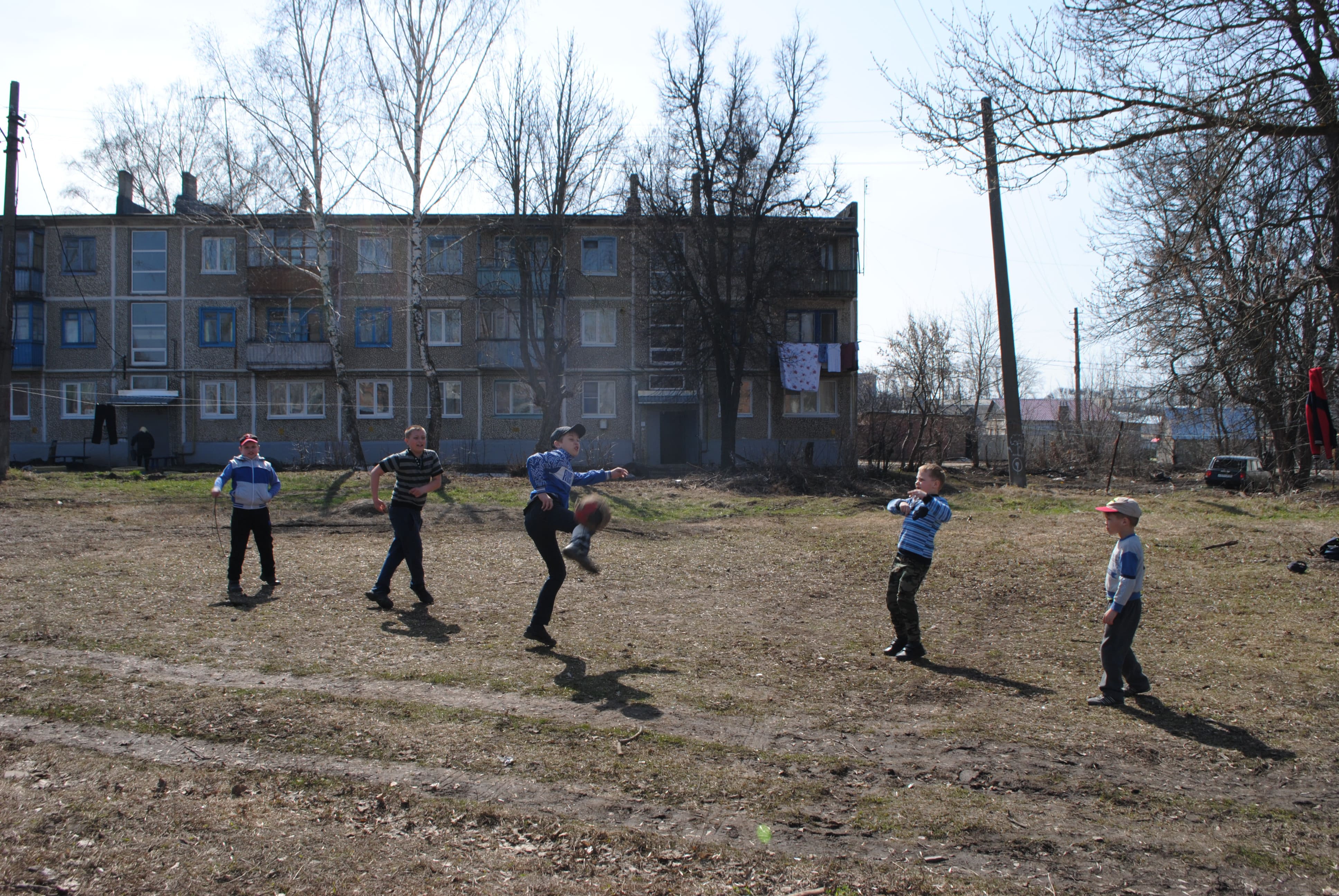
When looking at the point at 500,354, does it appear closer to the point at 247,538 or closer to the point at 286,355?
the point at 286,355

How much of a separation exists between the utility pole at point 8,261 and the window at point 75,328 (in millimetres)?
14985

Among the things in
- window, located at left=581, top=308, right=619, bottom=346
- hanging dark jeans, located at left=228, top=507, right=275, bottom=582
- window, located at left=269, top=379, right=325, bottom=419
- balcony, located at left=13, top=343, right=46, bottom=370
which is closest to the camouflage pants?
hanging dark jeans, located at left=228, top=507, right=275, bottom=582

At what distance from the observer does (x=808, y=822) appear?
3.99m

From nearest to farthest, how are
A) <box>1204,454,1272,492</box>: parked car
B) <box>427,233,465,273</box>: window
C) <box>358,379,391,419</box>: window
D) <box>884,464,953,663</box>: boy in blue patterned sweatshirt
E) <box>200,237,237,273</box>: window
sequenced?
<box>884,464,953,663</box>: boy in blue patterned sweatshirt < <box>1204,454,1272,492</box>: parked car < <box>358,379,391,419</box>: window < <box>427,233,465,273</box>: window < <box>200,237,237,273</box>: window

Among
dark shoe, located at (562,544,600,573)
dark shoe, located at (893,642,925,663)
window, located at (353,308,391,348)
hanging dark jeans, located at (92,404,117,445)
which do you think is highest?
window, located at (353,308,391,348)

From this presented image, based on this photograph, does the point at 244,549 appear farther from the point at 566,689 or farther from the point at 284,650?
the point at 566,689

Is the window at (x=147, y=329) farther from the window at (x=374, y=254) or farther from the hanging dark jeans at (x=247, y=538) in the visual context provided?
the hanging dark jeans at (x=247, y=538)

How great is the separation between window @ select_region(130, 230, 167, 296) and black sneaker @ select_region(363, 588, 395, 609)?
34.5 metres

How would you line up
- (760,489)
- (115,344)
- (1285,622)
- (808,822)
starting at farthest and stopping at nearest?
1. (115,344)
2. (760,489)
3. (1285,622)
4. (808,822)

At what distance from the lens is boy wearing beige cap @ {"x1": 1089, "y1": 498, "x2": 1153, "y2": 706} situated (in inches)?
233

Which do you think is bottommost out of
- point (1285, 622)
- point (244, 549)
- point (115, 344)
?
point (1285, 622)

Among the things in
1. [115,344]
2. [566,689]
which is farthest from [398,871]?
[115,344]

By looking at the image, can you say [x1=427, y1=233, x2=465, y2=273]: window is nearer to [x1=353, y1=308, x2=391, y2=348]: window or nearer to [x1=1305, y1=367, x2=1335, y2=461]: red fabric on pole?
[x1=353, y1=308, x2=391, y2=348]: window

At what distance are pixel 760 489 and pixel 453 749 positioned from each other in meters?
18.7
